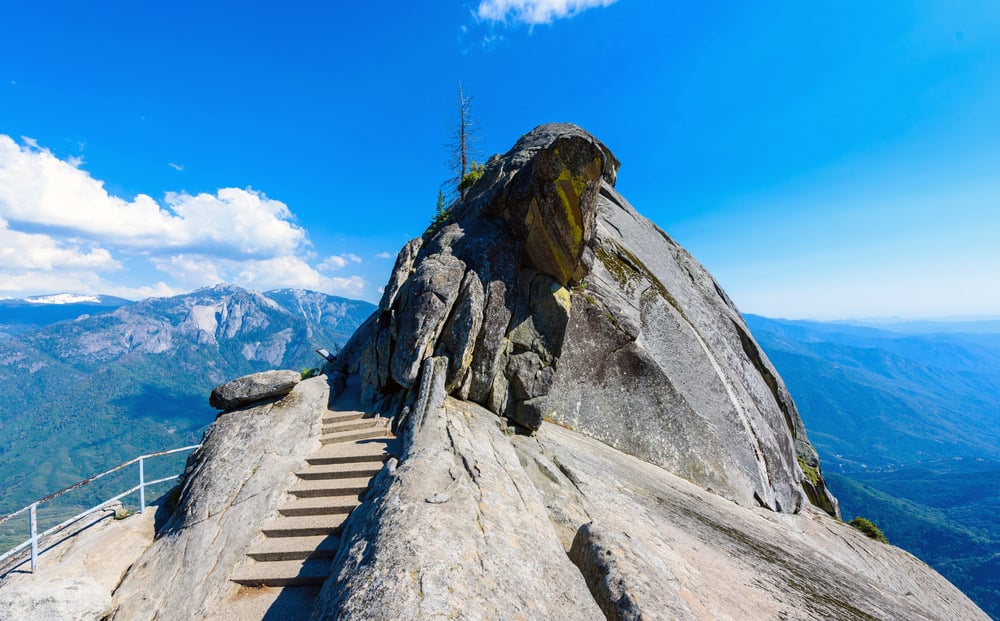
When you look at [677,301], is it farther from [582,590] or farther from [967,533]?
[967,533]

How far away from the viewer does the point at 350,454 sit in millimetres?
14195

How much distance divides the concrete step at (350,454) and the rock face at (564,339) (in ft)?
7.96

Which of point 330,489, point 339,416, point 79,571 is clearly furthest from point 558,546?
point 79,571

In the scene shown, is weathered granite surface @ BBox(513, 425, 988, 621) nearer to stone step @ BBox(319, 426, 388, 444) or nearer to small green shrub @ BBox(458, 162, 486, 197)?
stone step @ BBox(319, 426, 388, 444)

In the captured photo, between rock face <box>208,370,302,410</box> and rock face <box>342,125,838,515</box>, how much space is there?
139 inches

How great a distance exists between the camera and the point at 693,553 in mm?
11656

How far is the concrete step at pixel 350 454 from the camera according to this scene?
14.0m

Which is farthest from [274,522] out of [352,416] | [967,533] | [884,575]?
[967,533]

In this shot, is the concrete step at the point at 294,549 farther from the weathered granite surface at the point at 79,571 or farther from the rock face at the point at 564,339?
the rock face at the point at 564,339

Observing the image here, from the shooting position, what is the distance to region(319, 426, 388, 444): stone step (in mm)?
15531

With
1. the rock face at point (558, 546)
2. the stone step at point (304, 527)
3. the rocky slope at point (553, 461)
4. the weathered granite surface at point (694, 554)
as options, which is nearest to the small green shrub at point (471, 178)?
the rocky slope at point (553, 461)

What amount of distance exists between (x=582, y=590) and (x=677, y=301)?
19817 mm

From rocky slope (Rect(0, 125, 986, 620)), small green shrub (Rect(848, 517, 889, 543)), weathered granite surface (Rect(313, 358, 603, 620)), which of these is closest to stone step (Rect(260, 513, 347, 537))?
rocky slope (Rect(0, 125, 986, 620))

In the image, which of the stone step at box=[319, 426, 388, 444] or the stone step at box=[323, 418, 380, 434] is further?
the stone step at box=[323, 418, 380, 434]
